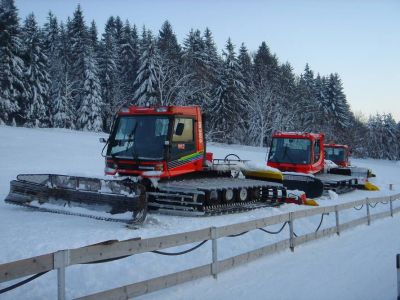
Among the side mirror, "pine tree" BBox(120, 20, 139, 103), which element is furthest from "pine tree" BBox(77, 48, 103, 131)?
the side mirror

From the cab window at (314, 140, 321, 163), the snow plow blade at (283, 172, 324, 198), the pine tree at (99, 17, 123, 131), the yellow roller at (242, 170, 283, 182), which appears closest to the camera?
the yellow roller at (242, 170, 283, 182)

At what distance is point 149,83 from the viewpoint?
151 ft

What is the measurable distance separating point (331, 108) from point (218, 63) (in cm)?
1887

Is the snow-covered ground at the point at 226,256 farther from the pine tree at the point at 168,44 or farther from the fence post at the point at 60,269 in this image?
the pine tree at the point at 168,44

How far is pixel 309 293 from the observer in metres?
6.70

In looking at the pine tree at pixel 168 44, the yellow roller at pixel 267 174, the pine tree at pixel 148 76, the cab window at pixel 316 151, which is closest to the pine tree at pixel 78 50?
the pine tree at pixel 168 44

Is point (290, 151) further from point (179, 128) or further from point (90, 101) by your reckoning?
point (90, 101)

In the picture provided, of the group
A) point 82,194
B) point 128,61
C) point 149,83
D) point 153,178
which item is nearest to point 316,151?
point 153,178

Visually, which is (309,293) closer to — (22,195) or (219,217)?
(219,217)

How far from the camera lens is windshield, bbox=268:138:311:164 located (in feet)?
63.6

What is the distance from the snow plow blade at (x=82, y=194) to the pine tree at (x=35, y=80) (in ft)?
120

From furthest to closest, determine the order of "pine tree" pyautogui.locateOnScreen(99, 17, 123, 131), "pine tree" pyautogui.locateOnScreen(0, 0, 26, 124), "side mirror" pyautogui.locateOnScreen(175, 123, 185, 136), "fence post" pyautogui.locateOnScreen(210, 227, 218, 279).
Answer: "pine tree" pyautogui.locateOnScreen(99, 17, 123, 131) < "pine tree" pyautogui.locateOnScreen(0, 0, 26, 124) < "side mirror" pyautogui.locateOnScreen(175, 123, 185, 136) < "fence post" pyautogui.locateOnScreen(210, 227, 218, 279)

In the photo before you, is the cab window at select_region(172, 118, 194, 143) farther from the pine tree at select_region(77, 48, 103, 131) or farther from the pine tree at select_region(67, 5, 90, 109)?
the pine tree at select_region(67, 5, 90, 109)

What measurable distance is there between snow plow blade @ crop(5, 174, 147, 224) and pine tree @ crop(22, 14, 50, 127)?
3652 centimetres
